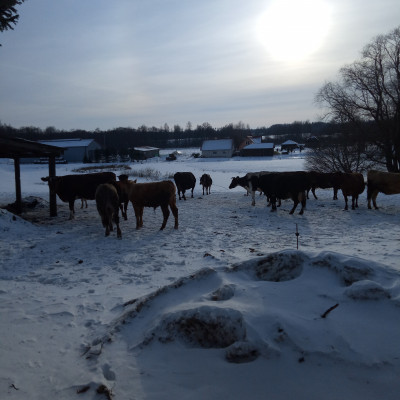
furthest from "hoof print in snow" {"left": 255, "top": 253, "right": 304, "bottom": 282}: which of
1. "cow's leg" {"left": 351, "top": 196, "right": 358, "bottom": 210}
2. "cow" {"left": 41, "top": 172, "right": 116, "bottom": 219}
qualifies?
"cow's leg" {"left": 351, "top": 196, "right": 358, "bottom": 210}

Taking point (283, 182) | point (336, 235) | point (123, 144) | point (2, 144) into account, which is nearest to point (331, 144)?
point (283, 182)

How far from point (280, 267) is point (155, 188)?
6.07 meters

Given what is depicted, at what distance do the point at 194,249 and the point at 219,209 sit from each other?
21.4ft

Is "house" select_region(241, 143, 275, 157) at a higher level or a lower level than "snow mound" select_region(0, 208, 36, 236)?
higher

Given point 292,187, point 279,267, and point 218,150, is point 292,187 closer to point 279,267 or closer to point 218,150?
point 279,267

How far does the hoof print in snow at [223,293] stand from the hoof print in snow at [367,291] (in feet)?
4.18

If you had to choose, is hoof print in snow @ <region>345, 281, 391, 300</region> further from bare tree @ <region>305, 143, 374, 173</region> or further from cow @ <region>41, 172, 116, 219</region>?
bare tree @ <region>305, 143, 374, 173</region>

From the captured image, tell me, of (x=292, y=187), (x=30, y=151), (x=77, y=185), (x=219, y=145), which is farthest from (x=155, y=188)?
(x=219, y=145)

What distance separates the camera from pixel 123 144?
359 feet

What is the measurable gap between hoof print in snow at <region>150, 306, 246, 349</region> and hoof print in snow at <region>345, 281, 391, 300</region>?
1.28 meters

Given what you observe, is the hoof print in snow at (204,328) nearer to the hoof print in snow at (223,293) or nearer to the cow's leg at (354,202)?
the hoof print in snow at (223,293)

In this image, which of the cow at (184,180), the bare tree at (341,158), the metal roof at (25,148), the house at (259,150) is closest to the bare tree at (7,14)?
the metal roof at (25,148)

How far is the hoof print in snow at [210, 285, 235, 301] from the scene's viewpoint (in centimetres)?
365

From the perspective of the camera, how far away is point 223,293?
3.70 m
